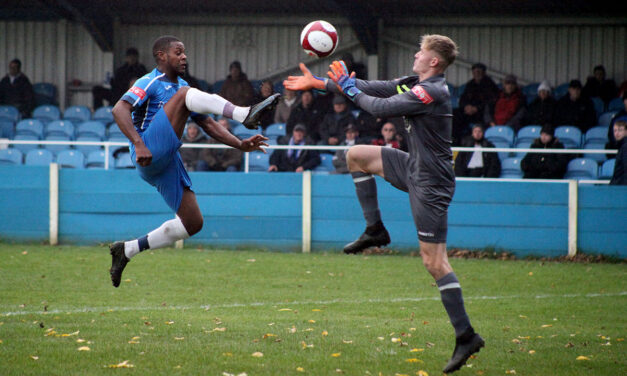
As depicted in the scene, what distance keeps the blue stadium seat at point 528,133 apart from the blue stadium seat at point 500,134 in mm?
145

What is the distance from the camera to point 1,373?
224 inches

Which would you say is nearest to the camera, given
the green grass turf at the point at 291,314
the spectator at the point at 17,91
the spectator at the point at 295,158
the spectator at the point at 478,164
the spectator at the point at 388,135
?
the green grass turf at the point at 291,314

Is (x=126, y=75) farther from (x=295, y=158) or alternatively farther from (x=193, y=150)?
(x=295, y=158)

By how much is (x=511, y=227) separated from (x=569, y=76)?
6.63 m

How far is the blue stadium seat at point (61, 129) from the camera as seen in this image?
57.3ft

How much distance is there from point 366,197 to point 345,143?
7.47 meters

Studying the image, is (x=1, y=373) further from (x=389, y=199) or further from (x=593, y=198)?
(x=593, y=198)

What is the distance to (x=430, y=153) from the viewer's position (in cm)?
609

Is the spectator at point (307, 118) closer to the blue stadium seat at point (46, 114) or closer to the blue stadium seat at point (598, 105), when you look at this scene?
the blue stadium seat at point (598, 105)

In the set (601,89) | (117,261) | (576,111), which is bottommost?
(117,261)

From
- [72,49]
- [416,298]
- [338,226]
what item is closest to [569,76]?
[338,226]

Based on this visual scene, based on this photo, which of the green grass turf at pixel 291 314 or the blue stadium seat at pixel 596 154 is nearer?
the green grass turf at pixel 291 314

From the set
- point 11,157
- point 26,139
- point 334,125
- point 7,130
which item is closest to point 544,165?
point 334,125

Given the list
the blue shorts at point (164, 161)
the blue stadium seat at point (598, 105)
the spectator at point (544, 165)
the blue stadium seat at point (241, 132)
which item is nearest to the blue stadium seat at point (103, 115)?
the blue stadium seat at point (241, 132)
